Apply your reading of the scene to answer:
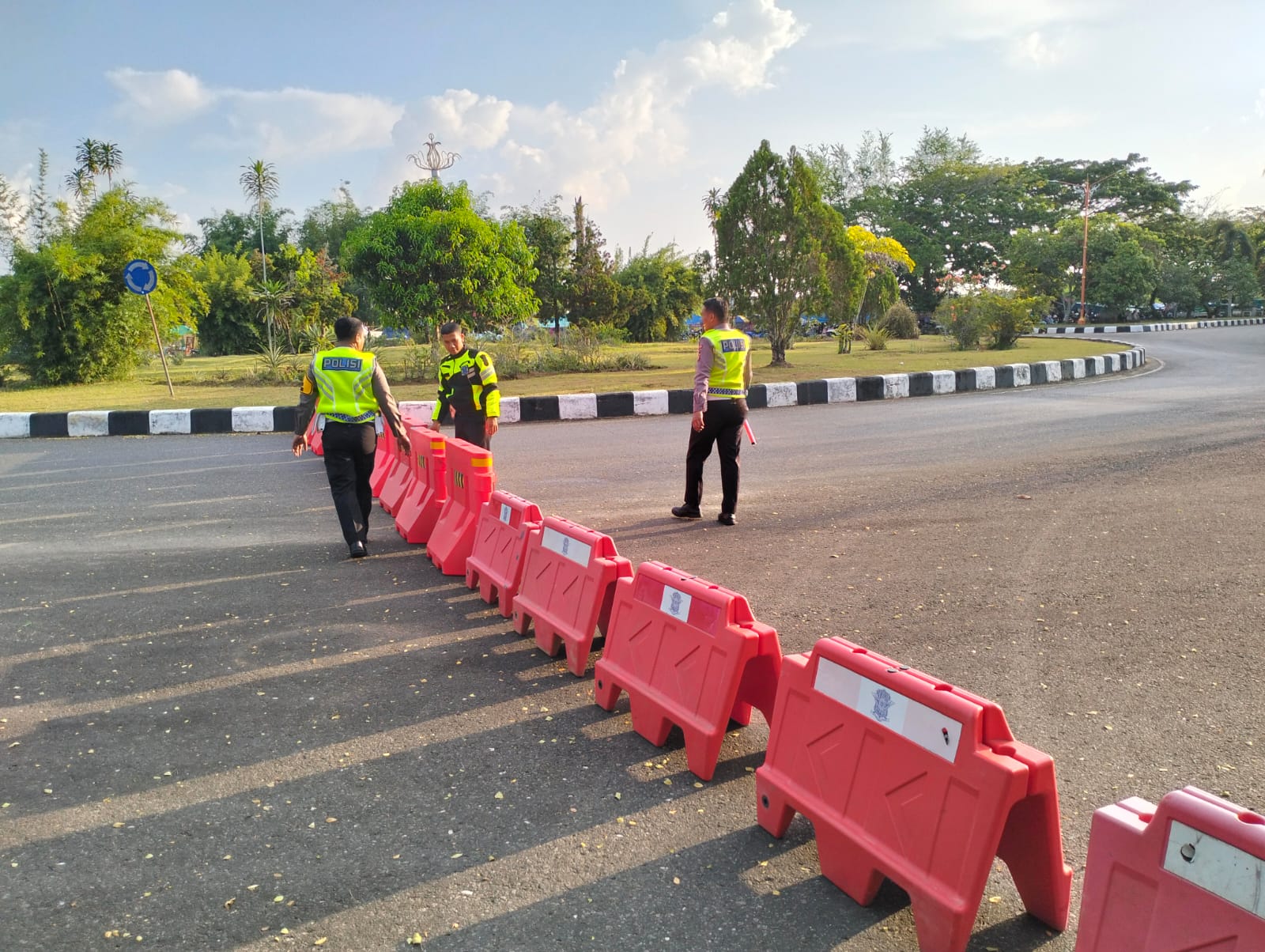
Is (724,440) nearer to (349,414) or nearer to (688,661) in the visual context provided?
(349,414)

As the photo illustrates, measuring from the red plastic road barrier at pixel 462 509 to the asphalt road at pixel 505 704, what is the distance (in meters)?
0.27

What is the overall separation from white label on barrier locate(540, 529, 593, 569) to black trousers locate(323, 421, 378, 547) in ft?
7.56

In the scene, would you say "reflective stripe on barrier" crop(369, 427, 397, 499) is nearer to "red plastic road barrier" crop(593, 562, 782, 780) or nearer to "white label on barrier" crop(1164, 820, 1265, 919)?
"red plastic road barrier" crop(593, 562, 782, 780)

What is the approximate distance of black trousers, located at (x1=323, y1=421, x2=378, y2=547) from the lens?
6691 mm

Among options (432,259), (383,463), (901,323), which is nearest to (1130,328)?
(901,323)

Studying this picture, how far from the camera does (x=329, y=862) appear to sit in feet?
9.56

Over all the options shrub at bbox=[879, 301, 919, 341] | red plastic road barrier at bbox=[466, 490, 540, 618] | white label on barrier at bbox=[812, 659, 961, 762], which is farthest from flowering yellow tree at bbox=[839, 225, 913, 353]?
white label on barrier at bbox=[812, 659, 961, 762]

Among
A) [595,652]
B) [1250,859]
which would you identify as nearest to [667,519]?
[595,652]

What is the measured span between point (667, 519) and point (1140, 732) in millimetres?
4363

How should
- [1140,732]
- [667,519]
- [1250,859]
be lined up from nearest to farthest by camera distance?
[1250,859] < [1140,732] < [667,519]

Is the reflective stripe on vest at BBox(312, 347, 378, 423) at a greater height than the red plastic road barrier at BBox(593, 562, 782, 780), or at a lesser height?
greater

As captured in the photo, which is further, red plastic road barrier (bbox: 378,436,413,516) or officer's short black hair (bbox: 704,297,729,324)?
red plastic road barrier (bbox: 378,436,413,516)

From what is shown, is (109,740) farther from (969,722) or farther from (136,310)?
(136,310)

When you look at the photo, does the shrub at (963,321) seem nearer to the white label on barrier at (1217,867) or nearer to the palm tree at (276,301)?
the palm tree at (276,301)
